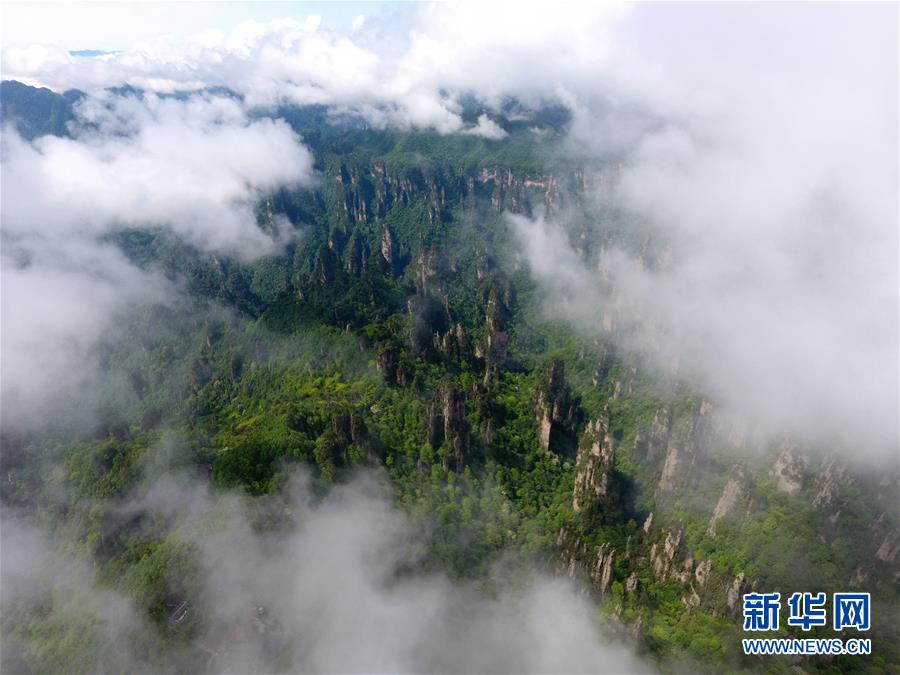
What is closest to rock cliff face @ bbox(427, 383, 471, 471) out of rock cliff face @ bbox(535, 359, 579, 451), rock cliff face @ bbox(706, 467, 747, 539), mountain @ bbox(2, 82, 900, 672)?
mountain @ bbox(2, 82, 900, 672)

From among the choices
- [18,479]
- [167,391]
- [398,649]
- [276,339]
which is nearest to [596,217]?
[276,339]

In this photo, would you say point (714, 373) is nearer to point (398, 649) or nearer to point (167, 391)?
point (398, 649)

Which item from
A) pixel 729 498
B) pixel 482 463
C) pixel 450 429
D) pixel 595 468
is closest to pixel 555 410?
pixel 482 463

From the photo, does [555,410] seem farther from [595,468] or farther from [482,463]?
[595,468]

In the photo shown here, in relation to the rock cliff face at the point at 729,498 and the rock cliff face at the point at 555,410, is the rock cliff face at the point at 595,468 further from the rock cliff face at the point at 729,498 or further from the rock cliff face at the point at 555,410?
the rock cliff face at the point at 729,498

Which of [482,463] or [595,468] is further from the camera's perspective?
[482,463]

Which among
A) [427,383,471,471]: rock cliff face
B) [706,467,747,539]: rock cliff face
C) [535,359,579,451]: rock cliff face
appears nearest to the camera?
[706,467,747,539]: rock cliff face

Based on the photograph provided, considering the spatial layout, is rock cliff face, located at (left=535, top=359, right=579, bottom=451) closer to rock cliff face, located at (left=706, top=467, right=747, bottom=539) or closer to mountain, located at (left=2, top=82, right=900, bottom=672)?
mountain, located at (left=2, top=82, right=900, bottom=672)

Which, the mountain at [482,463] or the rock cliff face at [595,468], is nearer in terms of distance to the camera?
the mountain at [482,463]

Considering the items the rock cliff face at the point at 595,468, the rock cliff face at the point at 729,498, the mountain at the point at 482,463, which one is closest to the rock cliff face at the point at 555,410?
the mountain at the point at 482,463
